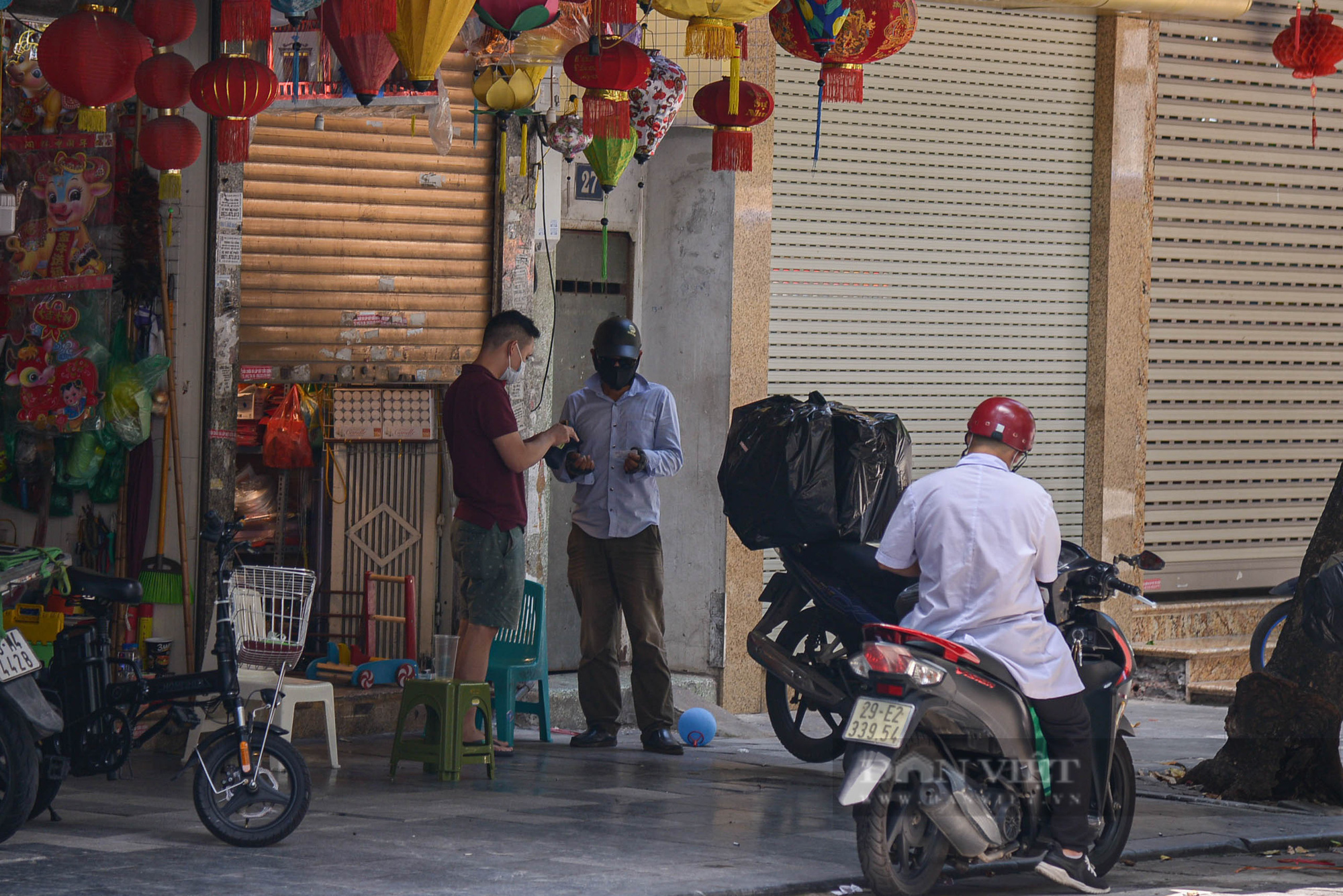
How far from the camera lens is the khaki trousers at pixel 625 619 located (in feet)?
29.0

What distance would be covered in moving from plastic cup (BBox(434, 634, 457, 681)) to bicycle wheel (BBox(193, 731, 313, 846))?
3.22 meters

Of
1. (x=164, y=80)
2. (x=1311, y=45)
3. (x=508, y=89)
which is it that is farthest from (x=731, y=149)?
(x=1311, y=45)

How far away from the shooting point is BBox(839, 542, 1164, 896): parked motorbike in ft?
18.2

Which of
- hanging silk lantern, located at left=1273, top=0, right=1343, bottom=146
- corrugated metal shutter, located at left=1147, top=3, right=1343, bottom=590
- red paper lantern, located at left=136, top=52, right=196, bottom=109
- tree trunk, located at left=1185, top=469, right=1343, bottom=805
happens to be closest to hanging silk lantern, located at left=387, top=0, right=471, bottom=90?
red paper lantern, located at left=136, top=52, right=196, bottom=109

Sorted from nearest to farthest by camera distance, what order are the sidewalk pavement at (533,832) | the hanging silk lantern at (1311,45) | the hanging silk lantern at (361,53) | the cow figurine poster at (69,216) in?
the sidewalk pavement at (533,832) < the hanging silk lantern at (361,53) < the cow figurine poster at (69,216) < the hanging silk lantern at (1311,45)

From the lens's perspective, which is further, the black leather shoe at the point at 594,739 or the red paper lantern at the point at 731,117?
the black leather shoe at the point at 594,739

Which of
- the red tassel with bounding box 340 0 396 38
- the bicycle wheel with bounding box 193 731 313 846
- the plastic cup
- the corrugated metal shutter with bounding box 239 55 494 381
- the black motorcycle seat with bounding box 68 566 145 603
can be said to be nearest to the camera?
the bicycle wheel with bounding box 193 731 313 846

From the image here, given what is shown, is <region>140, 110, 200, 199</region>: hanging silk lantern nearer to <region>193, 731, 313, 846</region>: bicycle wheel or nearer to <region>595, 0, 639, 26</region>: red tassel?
<region>595, 0, 639, 26</region>: red tassel

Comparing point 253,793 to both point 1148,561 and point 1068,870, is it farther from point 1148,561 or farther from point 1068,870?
point 1148,561

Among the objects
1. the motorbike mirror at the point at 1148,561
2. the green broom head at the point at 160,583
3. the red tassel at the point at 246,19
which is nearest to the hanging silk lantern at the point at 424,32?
the red tassel at the point at 246,19

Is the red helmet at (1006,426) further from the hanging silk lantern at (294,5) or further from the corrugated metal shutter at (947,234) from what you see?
the corrugated metal shutter at (947,234)

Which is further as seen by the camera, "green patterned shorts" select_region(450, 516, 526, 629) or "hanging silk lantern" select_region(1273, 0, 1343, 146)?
"hanging silk lantern" select_region(1273, 0, 1343, 146)

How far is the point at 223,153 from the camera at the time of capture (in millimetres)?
7473

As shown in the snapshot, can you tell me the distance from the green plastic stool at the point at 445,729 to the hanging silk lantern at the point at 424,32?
2.68 m
